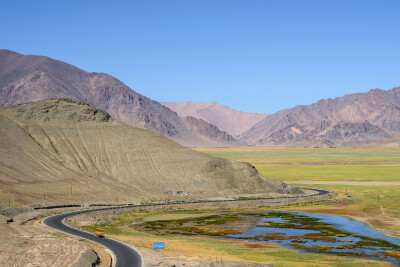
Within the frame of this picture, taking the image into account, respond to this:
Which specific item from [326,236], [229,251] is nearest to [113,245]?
[229,251]

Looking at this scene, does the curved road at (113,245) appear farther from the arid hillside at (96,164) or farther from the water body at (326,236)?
the arid hillside at (96,164)

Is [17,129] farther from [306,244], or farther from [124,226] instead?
[306,244]

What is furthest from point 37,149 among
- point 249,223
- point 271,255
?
point 271,255

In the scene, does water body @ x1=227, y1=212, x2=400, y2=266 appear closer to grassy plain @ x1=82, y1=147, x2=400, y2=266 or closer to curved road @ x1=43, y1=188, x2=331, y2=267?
grassy plain @ x1=82, y1=147, x2=400, y2=266

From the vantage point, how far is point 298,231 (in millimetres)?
78438

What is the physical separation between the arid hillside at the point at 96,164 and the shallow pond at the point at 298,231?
35.2m

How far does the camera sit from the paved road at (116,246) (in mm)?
51500

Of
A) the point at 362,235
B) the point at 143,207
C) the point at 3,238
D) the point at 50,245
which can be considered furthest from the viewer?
the point at 143,207

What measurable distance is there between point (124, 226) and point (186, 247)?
23.6m

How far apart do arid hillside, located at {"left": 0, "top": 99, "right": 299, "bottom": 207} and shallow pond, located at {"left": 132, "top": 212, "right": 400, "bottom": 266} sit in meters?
35.2

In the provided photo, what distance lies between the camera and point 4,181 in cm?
11150

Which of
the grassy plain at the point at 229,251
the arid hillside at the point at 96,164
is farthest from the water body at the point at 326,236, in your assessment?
the arid hillside at the point at 96,164

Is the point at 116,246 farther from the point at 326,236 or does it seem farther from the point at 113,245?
the point at 326,236

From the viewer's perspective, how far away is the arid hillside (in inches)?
4781
